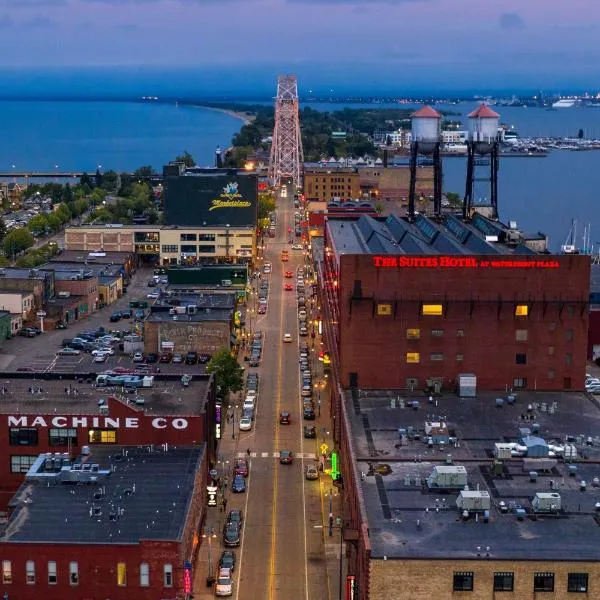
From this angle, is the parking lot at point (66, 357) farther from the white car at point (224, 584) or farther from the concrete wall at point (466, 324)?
the white car at point (224, 584)

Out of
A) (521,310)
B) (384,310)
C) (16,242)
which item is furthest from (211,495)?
(16,242)

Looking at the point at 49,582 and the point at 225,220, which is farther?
the point at 225,220

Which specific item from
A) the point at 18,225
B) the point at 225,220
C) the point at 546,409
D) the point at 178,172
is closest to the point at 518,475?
the point at 546,409

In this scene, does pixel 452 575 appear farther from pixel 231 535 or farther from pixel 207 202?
pixel 207 202

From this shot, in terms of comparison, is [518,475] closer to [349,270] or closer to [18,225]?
[349,270]

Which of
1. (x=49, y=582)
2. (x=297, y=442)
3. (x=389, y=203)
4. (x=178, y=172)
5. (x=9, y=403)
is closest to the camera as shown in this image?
(x=49, y=582)

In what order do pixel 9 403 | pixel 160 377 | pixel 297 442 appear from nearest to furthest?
pixel 9 403, pixel 160 377, pixel 297 442
